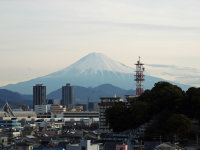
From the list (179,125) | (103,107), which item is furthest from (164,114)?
(103,107)

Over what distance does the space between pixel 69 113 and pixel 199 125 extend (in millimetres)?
108630

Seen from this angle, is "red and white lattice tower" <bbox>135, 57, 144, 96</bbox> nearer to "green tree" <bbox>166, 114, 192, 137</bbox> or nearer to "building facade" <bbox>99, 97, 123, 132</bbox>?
"building facade" <bbox>99, 97, 123, 132</bbox>

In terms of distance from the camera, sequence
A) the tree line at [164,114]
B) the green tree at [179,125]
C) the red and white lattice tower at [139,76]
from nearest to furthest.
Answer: the green tree at [179,125]
the tree line at [164,114]
the red and white lattice tower at [139,76]

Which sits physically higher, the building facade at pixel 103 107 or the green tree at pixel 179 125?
the building facade at pixel 103 107

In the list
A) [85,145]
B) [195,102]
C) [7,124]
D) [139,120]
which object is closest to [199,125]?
[195,102]

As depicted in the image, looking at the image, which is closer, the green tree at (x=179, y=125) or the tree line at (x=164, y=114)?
the green tree at (x=179, y=125)

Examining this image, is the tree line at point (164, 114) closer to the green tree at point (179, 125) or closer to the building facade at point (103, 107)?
the green tree at point (179, 125)

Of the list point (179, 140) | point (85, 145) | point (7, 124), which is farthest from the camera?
point (7, 124)

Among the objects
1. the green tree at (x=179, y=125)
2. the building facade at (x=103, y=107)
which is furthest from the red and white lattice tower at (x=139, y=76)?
the green tree at (x=179, y=125)

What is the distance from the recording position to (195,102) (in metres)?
60.2

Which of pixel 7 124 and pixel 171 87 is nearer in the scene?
pixel 171 87

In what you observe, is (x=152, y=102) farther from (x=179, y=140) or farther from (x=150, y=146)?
(x=150, y=146)

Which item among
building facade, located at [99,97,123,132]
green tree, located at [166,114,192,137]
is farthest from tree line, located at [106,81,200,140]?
building facade, located at [99,97,123,132]

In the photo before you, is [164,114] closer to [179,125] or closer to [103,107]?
[179,125]
